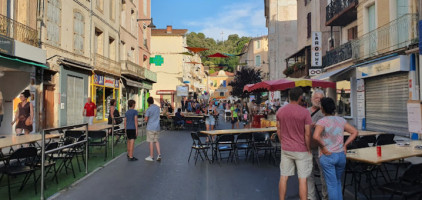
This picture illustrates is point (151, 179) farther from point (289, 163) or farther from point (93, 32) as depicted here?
point (93, 32)

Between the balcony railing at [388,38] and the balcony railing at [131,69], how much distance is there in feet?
55.7

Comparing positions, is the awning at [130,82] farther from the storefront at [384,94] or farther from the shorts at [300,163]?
the shorts at [300,163]

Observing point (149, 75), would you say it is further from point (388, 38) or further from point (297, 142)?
point (297, 142)

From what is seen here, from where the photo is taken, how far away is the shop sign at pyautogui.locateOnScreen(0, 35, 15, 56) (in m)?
11.2

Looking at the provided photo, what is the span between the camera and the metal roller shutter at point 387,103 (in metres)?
12.0

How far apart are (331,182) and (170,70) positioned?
42.0m

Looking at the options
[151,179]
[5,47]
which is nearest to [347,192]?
[151,179]

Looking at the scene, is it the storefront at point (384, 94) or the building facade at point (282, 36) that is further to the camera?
the building facade at point (282, 36)

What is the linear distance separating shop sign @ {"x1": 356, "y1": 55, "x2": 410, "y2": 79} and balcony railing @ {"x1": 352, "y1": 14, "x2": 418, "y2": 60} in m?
0.55

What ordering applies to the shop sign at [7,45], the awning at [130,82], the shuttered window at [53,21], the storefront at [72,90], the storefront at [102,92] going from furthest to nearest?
the awning at [130,82], the storefront at [102,92], the storefront at [72,90], the shuttered window at [53,21], the shop sign at [7,45]

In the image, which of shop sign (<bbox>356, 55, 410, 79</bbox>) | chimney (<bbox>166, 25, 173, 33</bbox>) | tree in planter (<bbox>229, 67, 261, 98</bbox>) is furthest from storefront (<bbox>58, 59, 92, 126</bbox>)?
chimney (<bbox>166, 25, 173, 33</bbox>)

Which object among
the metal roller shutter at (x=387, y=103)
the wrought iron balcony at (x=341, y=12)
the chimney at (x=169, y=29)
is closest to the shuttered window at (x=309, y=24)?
the wrought iron balcony at (x=341, y=12)

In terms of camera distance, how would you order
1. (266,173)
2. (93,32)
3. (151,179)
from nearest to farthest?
(151,179)
(266,173)
(93,32)

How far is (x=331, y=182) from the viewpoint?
4.05 metres
